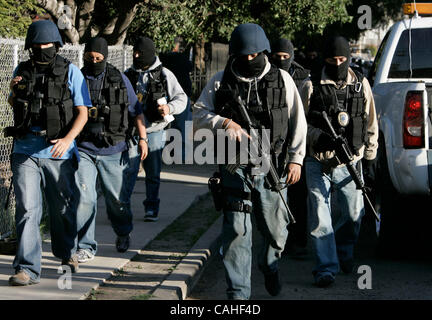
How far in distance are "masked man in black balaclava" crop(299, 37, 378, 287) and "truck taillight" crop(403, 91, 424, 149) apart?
25cm

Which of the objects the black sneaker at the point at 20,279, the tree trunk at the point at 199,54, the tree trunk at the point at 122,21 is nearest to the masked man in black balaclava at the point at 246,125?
the black sneaker at the point at 20,279

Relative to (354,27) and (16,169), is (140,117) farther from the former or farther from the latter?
(354,27)

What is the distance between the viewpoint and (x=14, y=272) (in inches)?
265

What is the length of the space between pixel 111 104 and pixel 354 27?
34.9m

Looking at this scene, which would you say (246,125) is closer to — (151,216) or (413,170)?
(413,170)

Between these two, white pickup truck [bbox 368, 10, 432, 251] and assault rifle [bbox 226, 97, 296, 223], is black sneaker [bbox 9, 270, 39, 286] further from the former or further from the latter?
white pickup truck [bbox 368, 10, 432, 251]

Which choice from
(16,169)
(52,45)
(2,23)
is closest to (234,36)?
(52,45)

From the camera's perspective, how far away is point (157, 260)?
761 cm

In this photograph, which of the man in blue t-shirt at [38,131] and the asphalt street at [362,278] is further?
the asphalt street at [362,278]

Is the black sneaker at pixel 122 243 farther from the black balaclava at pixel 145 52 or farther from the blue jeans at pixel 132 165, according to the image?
the black balaclava at pixel 145 52

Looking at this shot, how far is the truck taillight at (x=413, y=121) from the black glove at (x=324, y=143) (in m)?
0.65

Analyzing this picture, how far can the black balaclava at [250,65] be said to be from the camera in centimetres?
575

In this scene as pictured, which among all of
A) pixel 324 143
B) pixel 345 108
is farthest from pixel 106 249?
pixel 345 108

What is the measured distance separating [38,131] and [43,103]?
0.68ft
